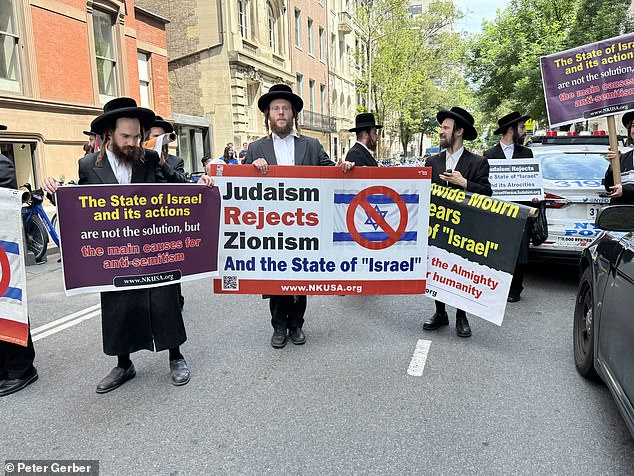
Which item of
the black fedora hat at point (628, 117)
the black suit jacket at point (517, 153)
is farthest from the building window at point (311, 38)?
the black fedora hat at point (628, 117)

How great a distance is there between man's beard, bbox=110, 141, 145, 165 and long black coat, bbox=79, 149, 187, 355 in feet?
0.27

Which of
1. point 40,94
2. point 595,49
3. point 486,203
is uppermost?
point 40,94

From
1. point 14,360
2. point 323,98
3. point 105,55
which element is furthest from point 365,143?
point 323,98

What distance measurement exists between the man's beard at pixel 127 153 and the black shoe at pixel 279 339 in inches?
76.5

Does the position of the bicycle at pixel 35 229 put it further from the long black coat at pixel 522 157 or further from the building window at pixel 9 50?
the long black coat at pixel 522 157

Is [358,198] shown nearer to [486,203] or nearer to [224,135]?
[486,203]

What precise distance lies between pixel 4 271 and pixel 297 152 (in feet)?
8.03

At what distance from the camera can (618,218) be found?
2.88 metres

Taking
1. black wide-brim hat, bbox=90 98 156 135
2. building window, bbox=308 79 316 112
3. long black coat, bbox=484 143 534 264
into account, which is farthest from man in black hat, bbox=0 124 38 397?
building window, bbox=308 79 316 112

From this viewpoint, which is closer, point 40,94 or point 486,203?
point 486,203

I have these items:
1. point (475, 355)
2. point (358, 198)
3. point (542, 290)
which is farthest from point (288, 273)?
point (542, 290)

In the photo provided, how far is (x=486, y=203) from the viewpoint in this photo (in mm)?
4277

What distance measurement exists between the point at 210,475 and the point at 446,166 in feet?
10.9

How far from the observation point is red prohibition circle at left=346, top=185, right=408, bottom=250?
4246mm
